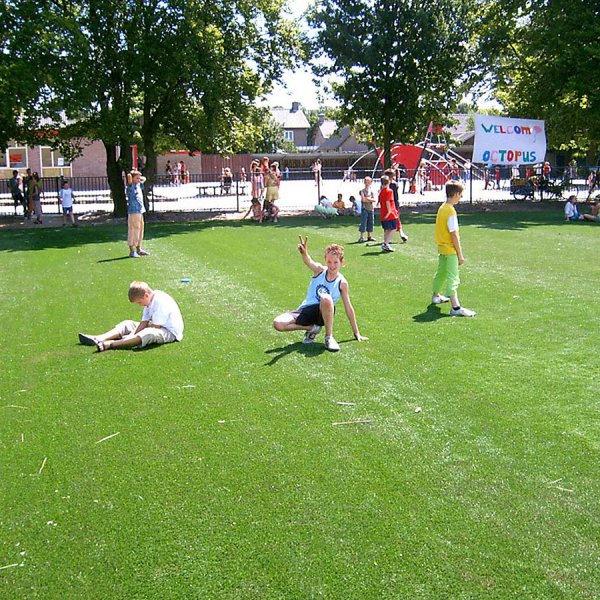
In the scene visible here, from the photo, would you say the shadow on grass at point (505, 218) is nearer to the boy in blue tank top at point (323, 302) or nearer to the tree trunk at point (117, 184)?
the tree trunk at point (117, 184)

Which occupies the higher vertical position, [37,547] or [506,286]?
[506,286]

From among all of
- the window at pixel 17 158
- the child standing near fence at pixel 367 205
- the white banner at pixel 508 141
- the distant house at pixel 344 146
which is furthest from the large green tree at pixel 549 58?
the distant house at pixel 344 146

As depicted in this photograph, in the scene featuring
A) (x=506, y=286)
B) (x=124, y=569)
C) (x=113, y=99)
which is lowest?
(x=124, y=569)

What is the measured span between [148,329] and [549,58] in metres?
25.1

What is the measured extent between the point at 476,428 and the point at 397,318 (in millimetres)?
3814

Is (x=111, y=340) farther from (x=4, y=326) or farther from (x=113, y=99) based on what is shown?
(x=113, y=99)

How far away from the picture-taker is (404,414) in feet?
19.0

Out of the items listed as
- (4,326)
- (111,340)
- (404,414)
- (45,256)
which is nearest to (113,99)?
(45,256)

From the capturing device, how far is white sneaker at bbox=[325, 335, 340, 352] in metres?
7.65

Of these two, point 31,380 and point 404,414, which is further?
point 31,380

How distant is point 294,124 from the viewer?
100500 millimetres

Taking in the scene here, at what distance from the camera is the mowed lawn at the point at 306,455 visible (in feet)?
12.3

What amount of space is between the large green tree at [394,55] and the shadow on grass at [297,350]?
75.1ft

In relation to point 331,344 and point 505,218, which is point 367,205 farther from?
point 331,344
